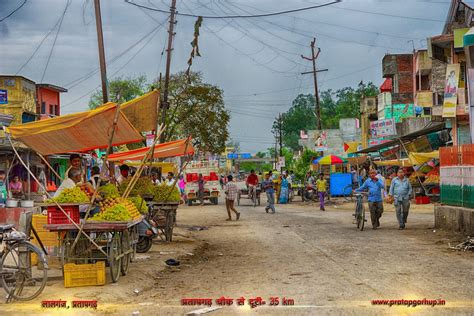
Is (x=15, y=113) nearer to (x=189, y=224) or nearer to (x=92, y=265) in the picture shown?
(x=189, y=224)

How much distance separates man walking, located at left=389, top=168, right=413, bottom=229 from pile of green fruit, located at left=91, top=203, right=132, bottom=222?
40.5ft

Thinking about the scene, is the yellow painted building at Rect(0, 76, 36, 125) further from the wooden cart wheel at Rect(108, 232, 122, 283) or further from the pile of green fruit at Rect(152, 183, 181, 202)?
the wooden cart wheel at Rect(108, 232, 122, 283)

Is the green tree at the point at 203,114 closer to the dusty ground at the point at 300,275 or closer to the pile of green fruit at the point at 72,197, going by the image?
the dusty ground at the point at 300,275

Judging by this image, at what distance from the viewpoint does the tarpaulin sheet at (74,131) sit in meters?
11.4

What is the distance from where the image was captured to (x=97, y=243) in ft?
39.3

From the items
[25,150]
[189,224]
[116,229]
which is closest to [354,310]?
[116,229]

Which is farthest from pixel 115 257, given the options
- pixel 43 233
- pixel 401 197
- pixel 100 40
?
pixel 100 40

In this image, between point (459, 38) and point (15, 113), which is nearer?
point (459, 38)

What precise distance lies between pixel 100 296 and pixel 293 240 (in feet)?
30.6

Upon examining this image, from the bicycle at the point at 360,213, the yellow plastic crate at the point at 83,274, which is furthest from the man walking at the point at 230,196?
the yellow plastic crate at the point at 83,274

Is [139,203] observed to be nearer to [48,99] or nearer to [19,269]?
[19,269]

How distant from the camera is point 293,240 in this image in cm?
1869

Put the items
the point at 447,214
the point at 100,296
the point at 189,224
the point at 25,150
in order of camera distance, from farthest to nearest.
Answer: the point at 25,150, the point at 189,224, the point at 447,214, the point at 100,296

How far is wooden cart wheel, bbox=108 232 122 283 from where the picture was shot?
11164 millimetres
